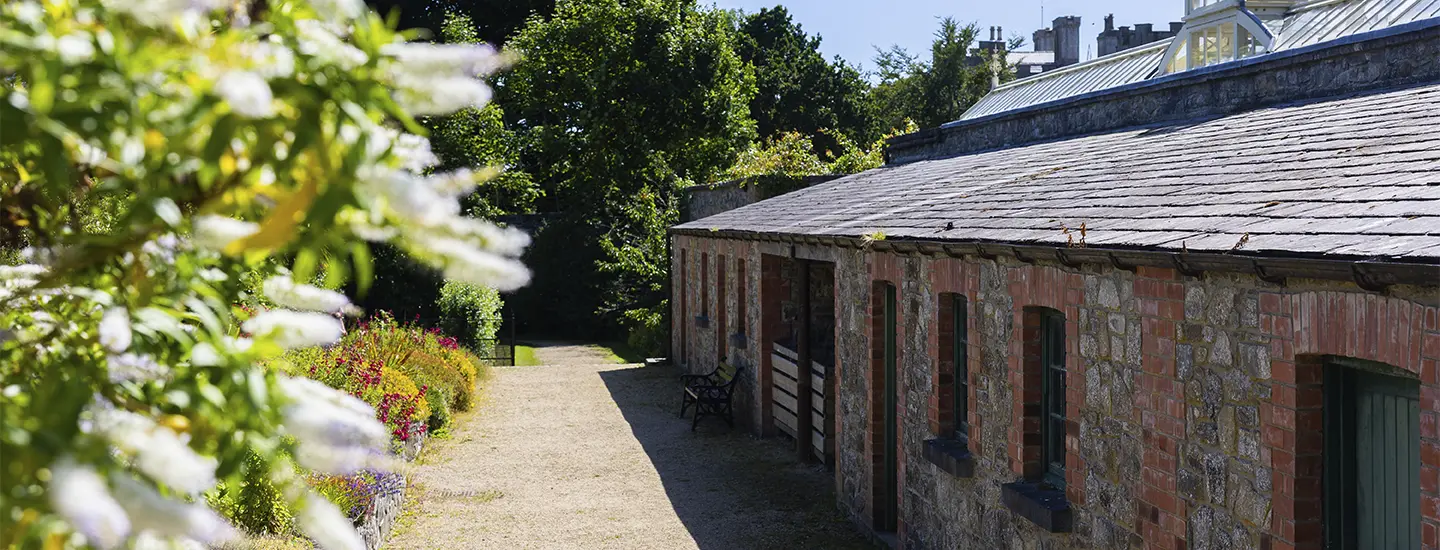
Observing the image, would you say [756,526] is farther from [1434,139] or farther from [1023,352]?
[1434,139]

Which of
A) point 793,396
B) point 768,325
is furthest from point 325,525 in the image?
point 768,325

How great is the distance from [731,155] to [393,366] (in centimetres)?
1998

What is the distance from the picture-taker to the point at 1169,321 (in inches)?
238

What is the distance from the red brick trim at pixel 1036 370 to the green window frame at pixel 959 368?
107 centimetres

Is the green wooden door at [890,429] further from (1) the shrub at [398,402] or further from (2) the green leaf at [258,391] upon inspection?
(2) the green leaf at [258,391]

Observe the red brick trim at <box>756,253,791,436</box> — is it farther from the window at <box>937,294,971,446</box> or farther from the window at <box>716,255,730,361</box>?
the window at <box>937,294,971,446</box>

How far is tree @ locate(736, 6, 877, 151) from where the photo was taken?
45.1 meters

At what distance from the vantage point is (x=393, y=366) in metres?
16.1

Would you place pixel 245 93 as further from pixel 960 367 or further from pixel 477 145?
pixel 477 145

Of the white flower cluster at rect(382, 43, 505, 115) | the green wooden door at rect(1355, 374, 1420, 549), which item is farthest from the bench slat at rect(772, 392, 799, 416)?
the white flower cluster at rect(382, 43, 505, 115)

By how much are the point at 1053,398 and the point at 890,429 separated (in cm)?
312

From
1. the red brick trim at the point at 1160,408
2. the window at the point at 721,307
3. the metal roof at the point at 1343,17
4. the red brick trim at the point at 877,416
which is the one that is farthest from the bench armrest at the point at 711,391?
the red brick trim at the point at 1160,408

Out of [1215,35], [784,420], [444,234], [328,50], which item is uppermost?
[1215,35]

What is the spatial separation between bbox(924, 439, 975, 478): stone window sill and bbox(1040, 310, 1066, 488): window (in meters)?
0.74
